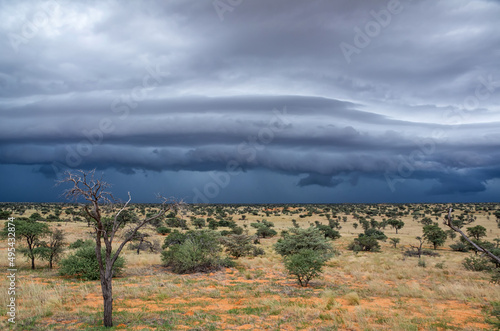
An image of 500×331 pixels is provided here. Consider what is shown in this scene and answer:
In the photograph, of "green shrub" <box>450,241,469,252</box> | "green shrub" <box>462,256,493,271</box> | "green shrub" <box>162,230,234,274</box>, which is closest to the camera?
"green shrub" <box>162,230,234,274</box>

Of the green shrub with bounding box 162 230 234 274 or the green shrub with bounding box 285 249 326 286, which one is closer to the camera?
the green shrub with bounding box 285 249 326 286

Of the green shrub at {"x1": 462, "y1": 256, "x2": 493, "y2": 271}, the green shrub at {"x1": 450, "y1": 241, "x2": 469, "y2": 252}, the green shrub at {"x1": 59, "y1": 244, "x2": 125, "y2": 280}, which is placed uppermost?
the green shrub at {"x1": 59, "y1": 244, "x2": 125, "y2": 280}

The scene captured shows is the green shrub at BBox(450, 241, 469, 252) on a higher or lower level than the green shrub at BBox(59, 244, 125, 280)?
lower

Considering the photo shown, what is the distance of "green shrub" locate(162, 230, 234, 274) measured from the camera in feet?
93.4

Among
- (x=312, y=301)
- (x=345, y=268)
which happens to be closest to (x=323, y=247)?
(x=345, y=268)

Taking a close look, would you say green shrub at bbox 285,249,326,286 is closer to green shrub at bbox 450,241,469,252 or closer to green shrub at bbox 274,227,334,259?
green shrub at bbox 274,227,334,259

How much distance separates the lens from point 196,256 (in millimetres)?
28906

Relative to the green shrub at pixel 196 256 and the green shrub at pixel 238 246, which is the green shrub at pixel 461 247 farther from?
the green shrub at pixel 196 256

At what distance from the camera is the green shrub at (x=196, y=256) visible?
2845 centimetres

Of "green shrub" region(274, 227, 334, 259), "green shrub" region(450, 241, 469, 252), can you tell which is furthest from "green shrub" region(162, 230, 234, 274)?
"green shrub" region(450, 241, 469, 252)

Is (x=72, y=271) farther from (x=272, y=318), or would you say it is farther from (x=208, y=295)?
(x=272, y=318)

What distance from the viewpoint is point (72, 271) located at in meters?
24.0

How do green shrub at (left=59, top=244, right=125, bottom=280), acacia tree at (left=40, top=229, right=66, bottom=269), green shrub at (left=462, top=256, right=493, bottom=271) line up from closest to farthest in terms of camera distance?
green shrub at (left=59, top=244, right=125, bottom=280), acacia tree at (left=40, top=229, right=66, bottom=269), green shrub at (left=462, top=256, right=493, bottom=271)

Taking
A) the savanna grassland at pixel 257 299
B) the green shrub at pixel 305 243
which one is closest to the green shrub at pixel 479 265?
the savanna grassland at pixel 257 299
